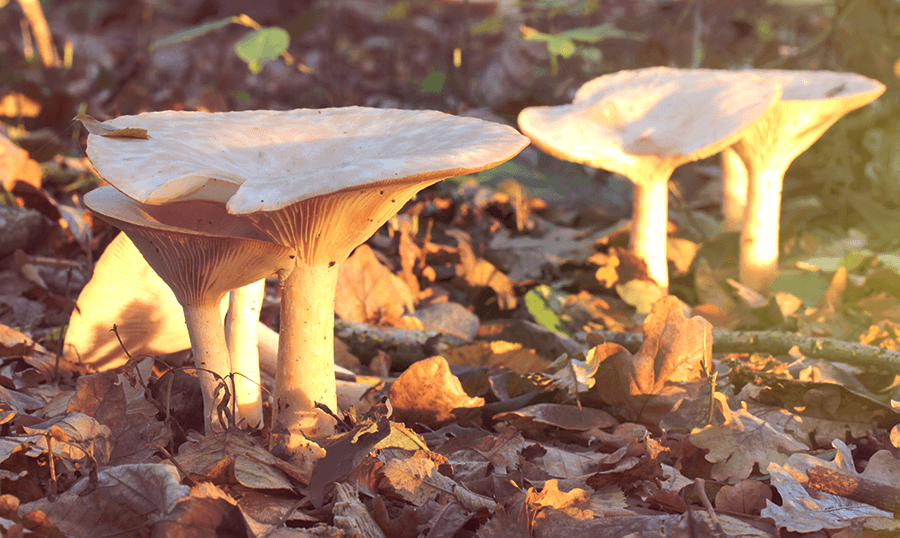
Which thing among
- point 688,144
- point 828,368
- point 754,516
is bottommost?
point 754,516

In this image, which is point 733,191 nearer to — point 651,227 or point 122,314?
point 651,227

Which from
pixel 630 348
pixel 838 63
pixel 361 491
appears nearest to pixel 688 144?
pixel 630 348

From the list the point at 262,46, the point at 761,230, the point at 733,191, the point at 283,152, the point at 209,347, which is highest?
the point at 262,46

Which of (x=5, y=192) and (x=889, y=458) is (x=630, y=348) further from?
(x=5, y=192)

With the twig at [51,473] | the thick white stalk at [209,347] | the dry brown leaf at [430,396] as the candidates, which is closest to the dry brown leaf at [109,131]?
the thick white stalk at [209,347]

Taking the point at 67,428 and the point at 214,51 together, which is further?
the point at 214,51

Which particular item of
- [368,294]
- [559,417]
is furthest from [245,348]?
[368,294]
